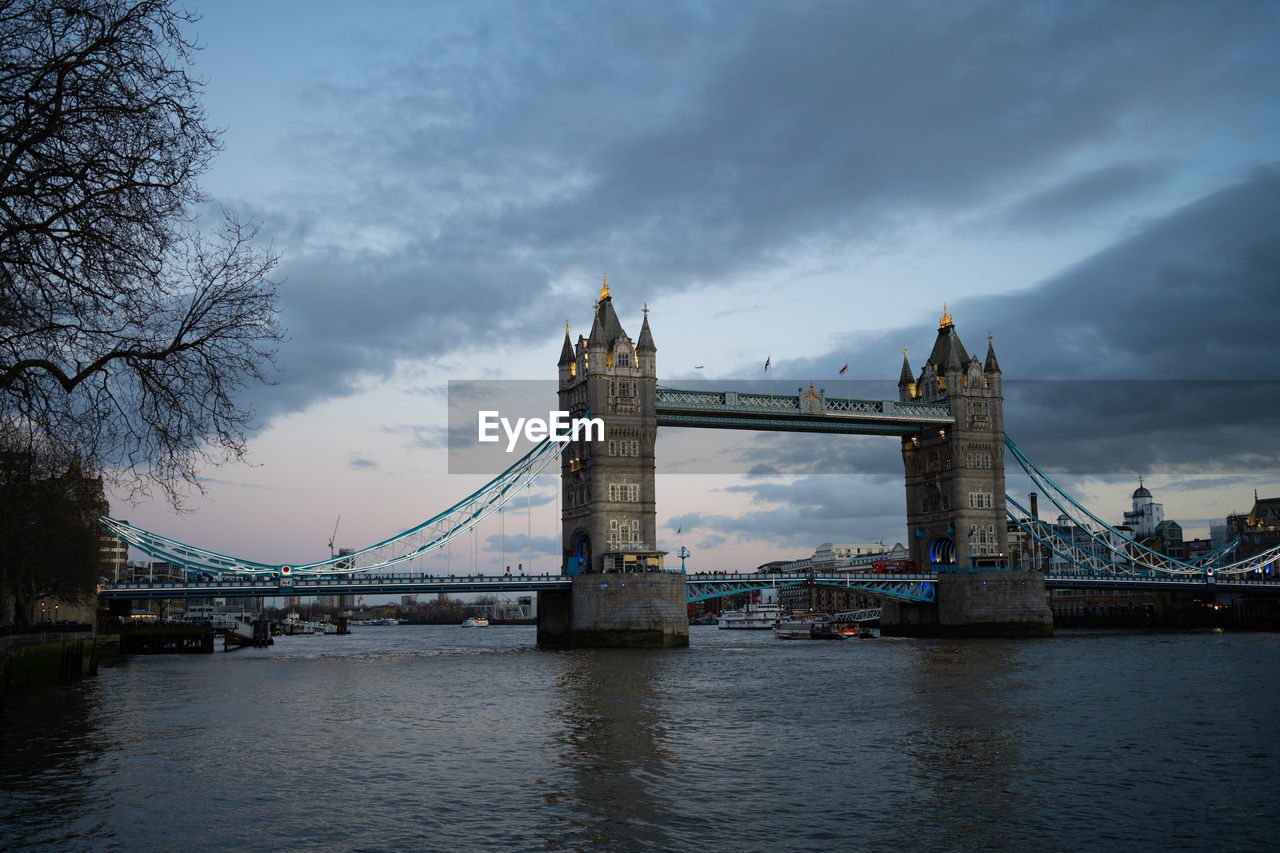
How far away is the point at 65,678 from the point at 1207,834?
45709 mm

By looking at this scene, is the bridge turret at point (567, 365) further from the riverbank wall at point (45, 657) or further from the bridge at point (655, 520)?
the riverbank wall at point (45, 657)

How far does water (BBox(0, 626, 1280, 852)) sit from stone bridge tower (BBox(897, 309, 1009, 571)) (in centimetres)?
4095

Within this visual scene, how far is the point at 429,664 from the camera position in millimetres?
64188

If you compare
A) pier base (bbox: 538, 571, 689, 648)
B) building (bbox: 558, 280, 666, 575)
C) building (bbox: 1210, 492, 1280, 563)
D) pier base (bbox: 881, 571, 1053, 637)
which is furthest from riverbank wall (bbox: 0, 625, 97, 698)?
building (bbox: 1210, 492, 1280, 563)

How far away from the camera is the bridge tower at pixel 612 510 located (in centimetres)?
7106

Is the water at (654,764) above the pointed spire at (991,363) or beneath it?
beneath

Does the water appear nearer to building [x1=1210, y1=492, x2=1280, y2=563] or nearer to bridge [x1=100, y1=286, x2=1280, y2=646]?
bridge [x1=100, y1=286, x2=1280, y2=646]

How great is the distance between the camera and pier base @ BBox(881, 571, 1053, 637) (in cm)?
8350

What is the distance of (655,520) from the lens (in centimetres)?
7575

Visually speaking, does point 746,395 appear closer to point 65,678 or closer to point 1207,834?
point 65,678

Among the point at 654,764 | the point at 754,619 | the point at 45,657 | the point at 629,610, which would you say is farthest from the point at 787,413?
the point at 754,619

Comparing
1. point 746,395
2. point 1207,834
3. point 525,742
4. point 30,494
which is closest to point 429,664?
point 30,494

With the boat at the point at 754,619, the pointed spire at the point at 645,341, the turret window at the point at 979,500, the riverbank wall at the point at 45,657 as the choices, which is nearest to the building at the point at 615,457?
the pointed spire at the point at 645,341

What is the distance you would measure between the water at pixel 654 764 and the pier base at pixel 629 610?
24.8m
